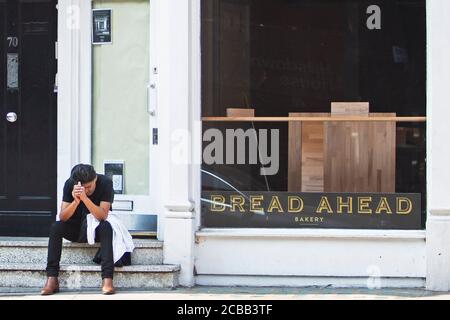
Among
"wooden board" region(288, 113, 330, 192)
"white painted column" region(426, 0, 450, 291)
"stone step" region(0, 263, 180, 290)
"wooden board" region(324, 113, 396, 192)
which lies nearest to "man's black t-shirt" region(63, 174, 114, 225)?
"stone step" region(0, 263, 180, 290)

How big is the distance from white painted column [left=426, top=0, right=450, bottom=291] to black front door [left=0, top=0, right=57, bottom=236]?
3.50 metres

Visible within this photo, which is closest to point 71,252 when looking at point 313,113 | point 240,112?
point 240,112

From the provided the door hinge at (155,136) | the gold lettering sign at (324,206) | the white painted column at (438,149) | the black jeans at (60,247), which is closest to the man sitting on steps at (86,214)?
the black jeans at (60,247)

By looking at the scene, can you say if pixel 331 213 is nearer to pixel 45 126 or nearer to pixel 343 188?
pixel 343 188

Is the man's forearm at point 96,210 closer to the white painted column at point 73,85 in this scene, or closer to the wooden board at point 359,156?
the white painted column at point 73,85

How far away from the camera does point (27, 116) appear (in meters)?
8.87

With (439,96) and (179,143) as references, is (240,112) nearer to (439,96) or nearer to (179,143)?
(179,143)

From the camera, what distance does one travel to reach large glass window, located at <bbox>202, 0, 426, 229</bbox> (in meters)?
8.27

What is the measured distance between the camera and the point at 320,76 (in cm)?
838

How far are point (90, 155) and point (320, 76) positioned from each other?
2.27 m

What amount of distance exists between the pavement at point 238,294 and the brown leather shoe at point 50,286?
5 cm

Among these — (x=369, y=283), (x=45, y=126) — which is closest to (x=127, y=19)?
(x=45, y=126)

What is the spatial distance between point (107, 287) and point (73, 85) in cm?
202

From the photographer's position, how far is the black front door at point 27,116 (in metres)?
8.83
